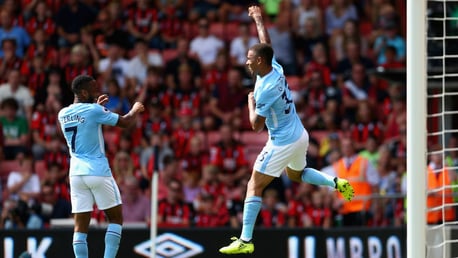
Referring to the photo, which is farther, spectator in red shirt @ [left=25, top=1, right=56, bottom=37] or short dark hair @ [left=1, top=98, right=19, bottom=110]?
spectator in red shirt @ [left=25, top=1, right=56, bottom=37]

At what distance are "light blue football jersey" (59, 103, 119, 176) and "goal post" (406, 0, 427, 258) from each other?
353 cm

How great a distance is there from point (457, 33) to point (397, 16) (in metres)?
3.97

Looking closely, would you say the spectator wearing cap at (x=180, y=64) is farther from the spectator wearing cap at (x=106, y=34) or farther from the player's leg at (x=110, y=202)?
the player's leg at (x=110, y=202)

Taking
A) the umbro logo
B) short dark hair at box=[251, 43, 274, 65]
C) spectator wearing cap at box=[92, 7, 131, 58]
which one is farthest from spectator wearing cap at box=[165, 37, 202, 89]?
short dark hair at box=[251, 43, 274, 65]

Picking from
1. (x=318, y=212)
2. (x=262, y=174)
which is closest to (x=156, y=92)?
(x=318, y=212)

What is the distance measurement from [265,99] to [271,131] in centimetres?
52

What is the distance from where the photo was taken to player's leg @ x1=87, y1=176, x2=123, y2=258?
11438 mm

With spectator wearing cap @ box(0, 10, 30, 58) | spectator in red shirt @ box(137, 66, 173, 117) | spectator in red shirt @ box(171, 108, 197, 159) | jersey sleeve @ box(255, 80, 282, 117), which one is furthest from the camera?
spectator wearing cap @ box(0, 10, 30, 58)

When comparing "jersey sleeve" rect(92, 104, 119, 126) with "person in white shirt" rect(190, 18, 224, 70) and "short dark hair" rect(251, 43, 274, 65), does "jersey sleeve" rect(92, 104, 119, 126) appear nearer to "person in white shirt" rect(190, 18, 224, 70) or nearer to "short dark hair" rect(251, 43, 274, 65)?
"short dark hair" rect(251, 43, 274, 65)

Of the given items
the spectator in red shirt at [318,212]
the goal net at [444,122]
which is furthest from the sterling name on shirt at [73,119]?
the spectator in red shirt at [318,212]

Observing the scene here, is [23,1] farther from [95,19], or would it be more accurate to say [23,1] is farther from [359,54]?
[359,54]

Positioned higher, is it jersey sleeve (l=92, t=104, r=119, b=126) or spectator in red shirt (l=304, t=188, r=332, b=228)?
jersey sleeve (l=92, t=104, r=119, b=126)

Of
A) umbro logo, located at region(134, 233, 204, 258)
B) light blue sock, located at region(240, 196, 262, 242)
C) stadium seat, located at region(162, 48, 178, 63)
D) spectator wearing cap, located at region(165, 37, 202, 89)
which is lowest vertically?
umbro logo, located at region(134, 233, 204, 258)

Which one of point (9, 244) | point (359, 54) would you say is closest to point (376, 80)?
point (359, 54)
